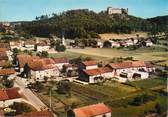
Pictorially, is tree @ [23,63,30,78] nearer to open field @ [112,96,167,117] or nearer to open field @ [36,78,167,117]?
open field @ [36,78,167,117]

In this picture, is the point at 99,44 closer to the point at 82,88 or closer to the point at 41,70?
the point at 41,70

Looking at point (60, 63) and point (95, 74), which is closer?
point (95, 74)

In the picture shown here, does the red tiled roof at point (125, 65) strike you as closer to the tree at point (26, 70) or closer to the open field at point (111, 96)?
the open field at point (111, 96)

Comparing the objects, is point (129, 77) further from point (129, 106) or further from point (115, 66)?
point (129, 106)

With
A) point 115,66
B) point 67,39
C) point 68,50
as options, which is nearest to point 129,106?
point 115,66

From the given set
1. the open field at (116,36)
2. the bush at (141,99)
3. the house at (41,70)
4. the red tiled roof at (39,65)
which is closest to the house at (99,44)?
the open field at (116,36)

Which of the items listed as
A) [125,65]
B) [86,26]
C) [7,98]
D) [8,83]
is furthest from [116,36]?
[7,98]

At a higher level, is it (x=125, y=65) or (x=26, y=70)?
(x=125, y=65)
